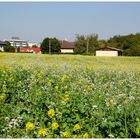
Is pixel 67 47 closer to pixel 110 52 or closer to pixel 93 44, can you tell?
pixel 93 44

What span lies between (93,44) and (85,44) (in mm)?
1958

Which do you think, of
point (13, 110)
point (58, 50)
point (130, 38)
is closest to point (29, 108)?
point (13, 110)

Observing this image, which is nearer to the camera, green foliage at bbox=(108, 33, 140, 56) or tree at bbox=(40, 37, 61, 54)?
tree at bbox=(40, 37, 61, 54)

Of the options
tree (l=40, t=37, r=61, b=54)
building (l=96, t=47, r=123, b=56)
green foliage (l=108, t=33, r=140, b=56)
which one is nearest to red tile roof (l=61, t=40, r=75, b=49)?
green foliage (l=108, t=33, r=140, b=56)

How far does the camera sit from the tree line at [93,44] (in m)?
59.8

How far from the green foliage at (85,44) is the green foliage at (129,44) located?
6473 mm

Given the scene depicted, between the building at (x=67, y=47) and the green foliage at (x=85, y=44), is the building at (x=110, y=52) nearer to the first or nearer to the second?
the green foliage at (x=85, y=44)

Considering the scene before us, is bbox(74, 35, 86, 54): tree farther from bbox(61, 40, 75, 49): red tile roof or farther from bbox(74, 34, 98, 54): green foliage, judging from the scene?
bbox(61, 40, 75, 49): red tile roof

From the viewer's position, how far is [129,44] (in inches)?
2598

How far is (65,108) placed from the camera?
4812 mm

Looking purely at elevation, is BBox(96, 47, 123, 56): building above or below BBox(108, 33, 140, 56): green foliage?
below

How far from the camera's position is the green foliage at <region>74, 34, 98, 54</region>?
8259cm

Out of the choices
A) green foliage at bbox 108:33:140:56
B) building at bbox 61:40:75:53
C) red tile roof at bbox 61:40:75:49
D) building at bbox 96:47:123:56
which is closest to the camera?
green foliage at bbox 108:33:140:56

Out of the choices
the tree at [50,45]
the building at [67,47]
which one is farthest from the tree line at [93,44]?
the building at [67,47]
